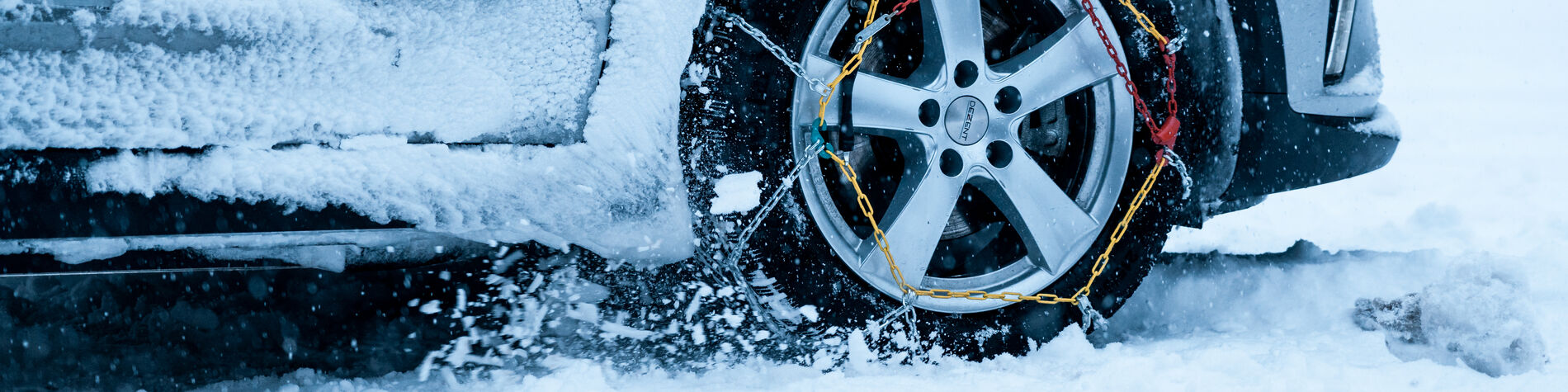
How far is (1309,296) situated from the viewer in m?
2.68

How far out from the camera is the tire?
65.5 inches

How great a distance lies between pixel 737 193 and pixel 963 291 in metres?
0.64

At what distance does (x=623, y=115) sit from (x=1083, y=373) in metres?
1.12

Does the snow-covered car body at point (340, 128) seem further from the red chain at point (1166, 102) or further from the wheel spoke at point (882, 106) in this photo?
the red chain at point (1166, 102)

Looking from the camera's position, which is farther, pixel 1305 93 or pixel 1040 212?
pixel 1305 93

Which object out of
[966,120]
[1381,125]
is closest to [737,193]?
[966,120]

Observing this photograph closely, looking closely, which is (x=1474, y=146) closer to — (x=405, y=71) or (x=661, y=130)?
(x=661, y=130)

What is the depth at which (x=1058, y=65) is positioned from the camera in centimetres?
209

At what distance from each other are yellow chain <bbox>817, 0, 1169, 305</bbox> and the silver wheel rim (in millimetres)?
20

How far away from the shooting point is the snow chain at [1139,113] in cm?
184

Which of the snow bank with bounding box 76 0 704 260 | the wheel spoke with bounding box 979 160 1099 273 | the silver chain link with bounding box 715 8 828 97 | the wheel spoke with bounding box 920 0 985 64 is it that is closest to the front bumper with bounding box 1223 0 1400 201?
the wheel spoke with bounding box 979 160 1099 273

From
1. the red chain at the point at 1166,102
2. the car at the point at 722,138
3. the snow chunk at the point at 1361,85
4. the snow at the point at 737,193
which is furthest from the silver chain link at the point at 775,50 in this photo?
the snow chunk at the point at 1361,85

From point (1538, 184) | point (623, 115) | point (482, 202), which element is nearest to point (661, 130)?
point (623, 115)

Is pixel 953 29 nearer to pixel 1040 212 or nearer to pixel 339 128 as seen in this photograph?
pixel 1040 212
